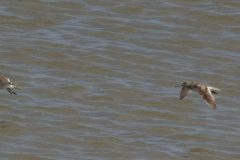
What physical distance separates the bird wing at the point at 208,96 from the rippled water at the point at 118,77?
0.48 metres

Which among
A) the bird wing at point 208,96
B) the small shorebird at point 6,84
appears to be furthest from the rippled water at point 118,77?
the bird wing at point 208,96

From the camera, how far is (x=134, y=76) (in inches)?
411

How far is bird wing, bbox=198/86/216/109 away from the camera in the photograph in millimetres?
8462

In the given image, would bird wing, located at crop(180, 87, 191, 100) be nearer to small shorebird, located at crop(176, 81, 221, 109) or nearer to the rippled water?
small shorebird, located at crop(176, 81, 221, 109)

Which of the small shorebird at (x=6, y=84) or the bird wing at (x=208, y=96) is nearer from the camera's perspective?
the bird wing at (x=208, y=96)

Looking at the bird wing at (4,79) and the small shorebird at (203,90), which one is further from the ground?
the small shorebird at (203,90)

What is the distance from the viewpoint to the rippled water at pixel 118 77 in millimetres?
8500

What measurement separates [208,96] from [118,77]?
2067mm

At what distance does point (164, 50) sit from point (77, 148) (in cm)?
339

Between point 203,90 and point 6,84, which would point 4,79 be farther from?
point 203,90

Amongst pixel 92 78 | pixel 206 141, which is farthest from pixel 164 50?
pixel 206 141

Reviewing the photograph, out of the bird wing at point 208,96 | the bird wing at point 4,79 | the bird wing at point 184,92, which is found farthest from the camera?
the bird wing at point 4,79

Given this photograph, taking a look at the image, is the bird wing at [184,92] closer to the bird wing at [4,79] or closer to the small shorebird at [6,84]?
the small shorebird at [6,84]

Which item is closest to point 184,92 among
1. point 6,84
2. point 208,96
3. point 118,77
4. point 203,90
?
point 203,90
